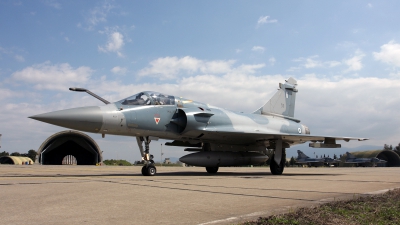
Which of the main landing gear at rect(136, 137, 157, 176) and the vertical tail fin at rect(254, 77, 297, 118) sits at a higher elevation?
the vertical tail fin at rect(254, 77, 297, 118)

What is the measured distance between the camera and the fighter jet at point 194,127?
10961mm

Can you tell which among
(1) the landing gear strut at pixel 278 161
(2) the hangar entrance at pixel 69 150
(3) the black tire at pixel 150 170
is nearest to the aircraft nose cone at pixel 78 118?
(3) the black tire at pixel 150 170

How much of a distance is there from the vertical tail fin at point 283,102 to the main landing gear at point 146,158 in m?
6.92

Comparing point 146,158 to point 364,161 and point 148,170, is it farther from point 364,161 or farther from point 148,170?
point 364,161

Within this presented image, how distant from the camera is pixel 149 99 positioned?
496 inches

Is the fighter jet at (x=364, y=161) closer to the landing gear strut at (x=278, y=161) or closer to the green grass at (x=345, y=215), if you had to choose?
the landing gear strut at (x=278, y=161)

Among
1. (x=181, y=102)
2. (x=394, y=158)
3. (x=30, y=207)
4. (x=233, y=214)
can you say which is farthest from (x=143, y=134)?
(x=394, y=158)

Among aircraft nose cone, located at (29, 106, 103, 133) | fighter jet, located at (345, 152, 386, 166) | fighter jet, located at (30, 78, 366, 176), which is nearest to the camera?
aircraft nose cone, located at (29, 106, 103, 133)

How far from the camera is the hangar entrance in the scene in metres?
44.2

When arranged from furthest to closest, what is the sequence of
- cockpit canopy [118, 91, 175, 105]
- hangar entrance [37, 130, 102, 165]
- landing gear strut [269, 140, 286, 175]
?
hangar entrance [37, 130, 102, 165], landing gear strut [269, 140, 286, 175], cockpit canopy [118, 91, 175, 105]

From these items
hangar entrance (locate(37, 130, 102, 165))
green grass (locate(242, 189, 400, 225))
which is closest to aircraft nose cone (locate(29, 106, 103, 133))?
green grass (locate(242, 189, 400, 225))

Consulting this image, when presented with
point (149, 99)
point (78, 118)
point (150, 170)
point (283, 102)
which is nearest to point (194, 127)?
point (149, 99)

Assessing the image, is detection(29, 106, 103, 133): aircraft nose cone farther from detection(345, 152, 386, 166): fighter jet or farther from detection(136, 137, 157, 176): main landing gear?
detection(345, 152, 386, 166): fighter jet

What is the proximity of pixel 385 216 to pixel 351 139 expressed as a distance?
11.3 meters
